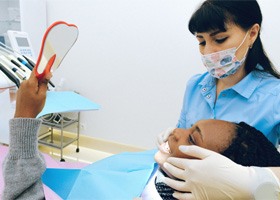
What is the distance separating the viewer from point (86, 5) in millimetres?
2826

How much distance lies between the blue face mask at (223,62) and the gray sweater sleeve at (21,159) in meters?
0.76

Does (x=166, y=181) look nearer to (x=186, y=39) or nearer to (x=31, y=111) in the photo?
(x=31, y=111)

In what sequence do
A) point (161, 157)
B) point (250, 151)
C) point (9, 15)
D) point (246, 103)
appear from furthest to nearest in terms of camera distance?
1. point (9, 15)
2. point (246, 103)
3. point (161, 157)
4. point (250, 151)

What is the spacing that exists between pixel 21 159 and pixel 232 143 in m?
0.62

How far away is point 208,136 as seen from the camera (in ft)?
2.60

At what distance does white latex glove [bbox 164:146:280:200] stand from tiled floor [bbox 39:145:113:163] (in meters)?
2.19

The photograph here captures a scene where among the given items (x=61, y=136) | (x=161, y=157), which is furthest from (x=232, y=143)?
(x=61, y=136)

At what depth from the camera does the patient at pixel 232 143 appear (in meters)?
0.75

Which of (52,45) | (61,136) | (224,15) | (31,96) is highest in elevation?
(224,15)

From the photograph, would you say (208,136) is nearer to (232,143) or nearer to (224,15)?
(232,143)

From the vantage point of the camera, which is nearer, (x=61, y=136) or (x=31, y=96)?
(x=31, y=96)

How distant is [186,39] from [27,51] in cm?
144

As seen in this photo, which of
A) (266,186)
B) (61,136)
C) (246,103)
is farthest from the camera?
(61,136)

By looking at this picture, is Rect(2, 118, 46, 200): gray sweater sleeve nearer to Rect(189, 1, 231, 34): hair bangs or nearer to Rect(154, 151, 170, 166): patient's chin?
Rect(154, 151, 170, 166): patient's chin
